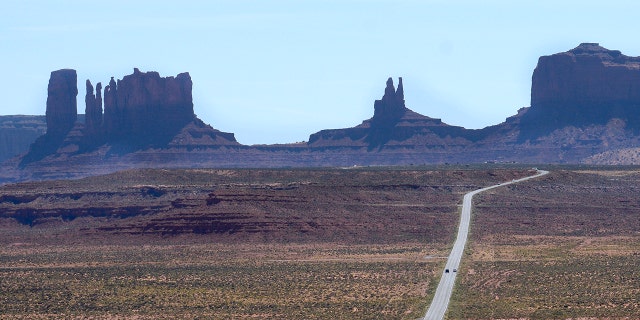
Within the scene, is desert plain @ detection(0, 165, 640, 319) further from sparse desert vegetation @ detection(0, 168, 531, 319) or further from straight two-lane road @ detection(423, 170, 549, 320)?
straight two-lane road @ detection(423, 170, 549, 320)

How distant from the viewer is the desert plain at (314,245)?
240 ft

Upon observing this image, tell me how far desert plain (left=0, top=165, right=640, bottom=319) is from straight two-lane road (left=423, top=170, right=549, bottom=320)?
0.74 m

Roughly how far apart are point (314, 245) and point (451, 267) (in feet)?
75.2

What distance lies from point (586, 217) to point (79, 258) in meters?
51.6


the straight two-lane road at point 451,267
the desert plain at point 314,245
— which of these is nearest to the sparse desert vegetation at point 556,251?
the desert plain at point 314,245

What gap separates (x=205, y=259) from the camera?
3942 inches

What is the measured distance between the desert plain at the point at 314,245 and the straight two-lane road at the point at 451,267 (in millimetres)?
742

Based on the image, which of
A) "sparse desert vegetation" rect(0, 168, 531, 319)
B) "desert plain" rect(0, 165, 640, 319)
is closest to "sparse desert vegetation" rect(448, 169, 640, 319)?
"desert plain" rect(0, 165, 640, 319)

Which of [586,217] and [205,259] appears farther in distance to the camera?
[586,217]

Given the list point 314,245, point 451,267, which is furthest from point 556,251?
point 314,245

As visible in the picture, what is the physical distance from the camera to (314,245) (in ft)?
363

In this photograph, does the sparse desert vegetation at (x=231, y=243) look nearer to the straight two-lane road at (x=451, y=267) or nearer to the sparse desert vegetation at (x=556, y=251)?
the straight two-lane road at (x=451, y=267)

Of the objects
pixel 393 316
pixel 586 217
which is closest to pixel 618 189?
pixel 586 217

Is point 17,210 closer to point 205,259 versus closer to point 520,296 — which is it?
point 205,259
